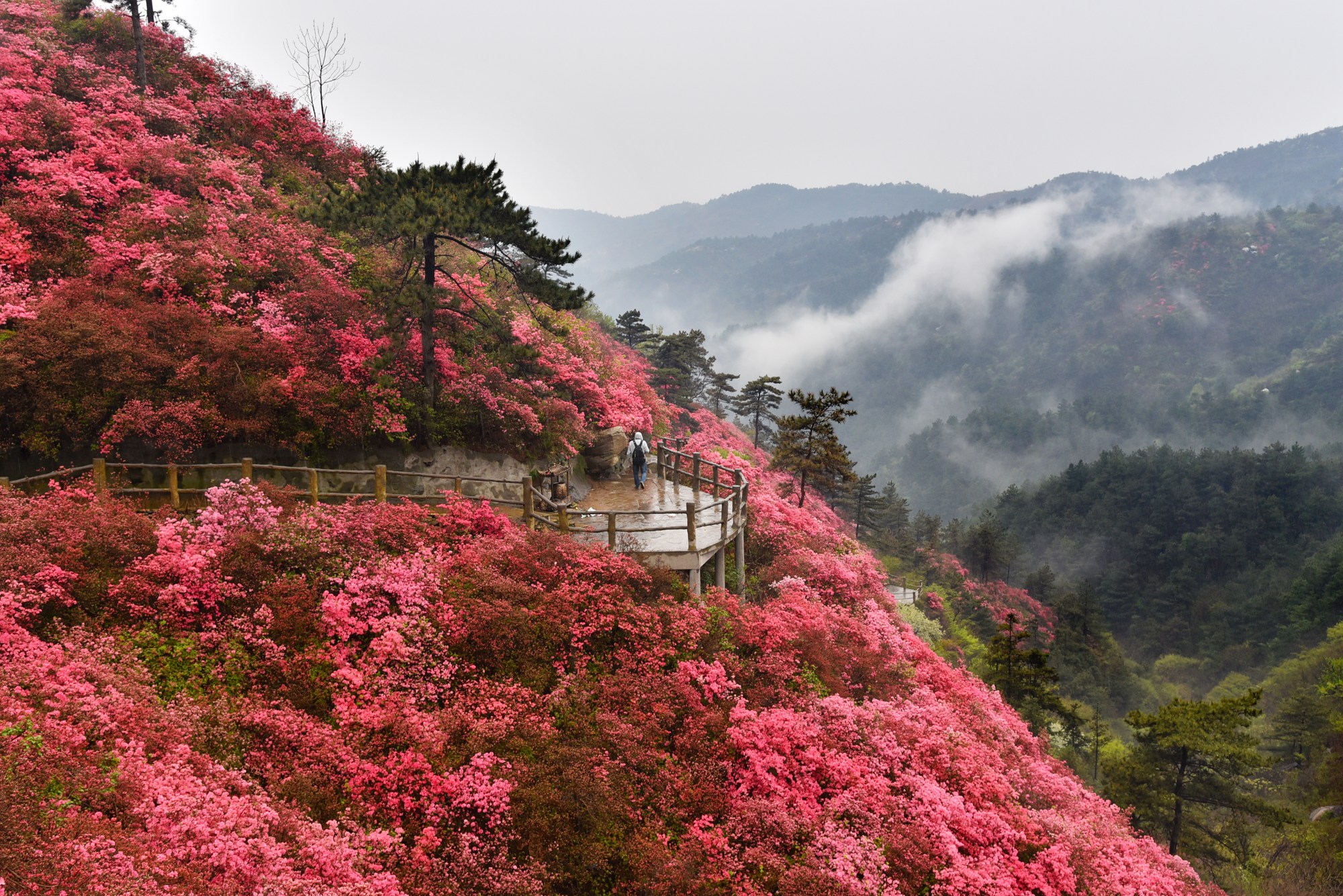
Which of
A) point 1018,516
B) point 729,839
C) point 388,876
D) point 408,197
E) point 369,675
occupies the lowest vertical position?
point 1018,516

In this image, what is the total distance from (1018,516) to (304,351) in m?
99.4

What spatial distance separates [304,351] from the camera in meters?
15.0

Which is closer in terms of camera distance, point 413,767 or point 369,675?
point 413,767

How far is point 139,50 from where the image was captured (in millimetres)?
20359

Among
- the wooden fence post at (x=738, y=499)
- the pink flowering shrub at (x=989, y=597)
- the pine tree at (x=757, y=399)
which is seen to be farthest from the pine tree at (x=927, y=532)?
the wooden fence post at (x=738, y=499)

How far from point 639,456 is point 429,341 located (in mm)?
5919

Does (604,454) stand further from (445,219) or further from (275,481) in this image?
(275,481)

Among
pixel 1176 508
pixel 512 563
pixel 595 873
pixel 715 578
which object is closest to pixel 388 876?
pixel 595 873

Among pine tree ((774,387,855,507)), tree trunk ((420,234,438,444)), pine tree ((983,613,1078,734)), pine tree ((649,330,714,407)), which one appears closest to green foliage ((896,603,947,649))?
pine tree ((983,613,1078,734))

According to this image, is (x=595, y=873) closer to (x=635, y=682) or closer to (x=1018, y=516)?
(x=635, y=682)

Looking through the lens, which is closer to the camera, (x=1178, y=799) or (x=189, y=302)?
(x=189, y=302)

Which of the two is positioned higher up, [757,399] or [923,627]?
[757,399]

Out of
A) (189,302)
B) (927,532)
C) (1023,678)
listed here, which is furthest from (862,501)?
(189,302)

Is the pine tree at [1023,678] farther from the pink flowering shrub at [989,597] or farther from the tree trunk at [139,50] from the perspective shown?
the tree trunk at [139,50]
